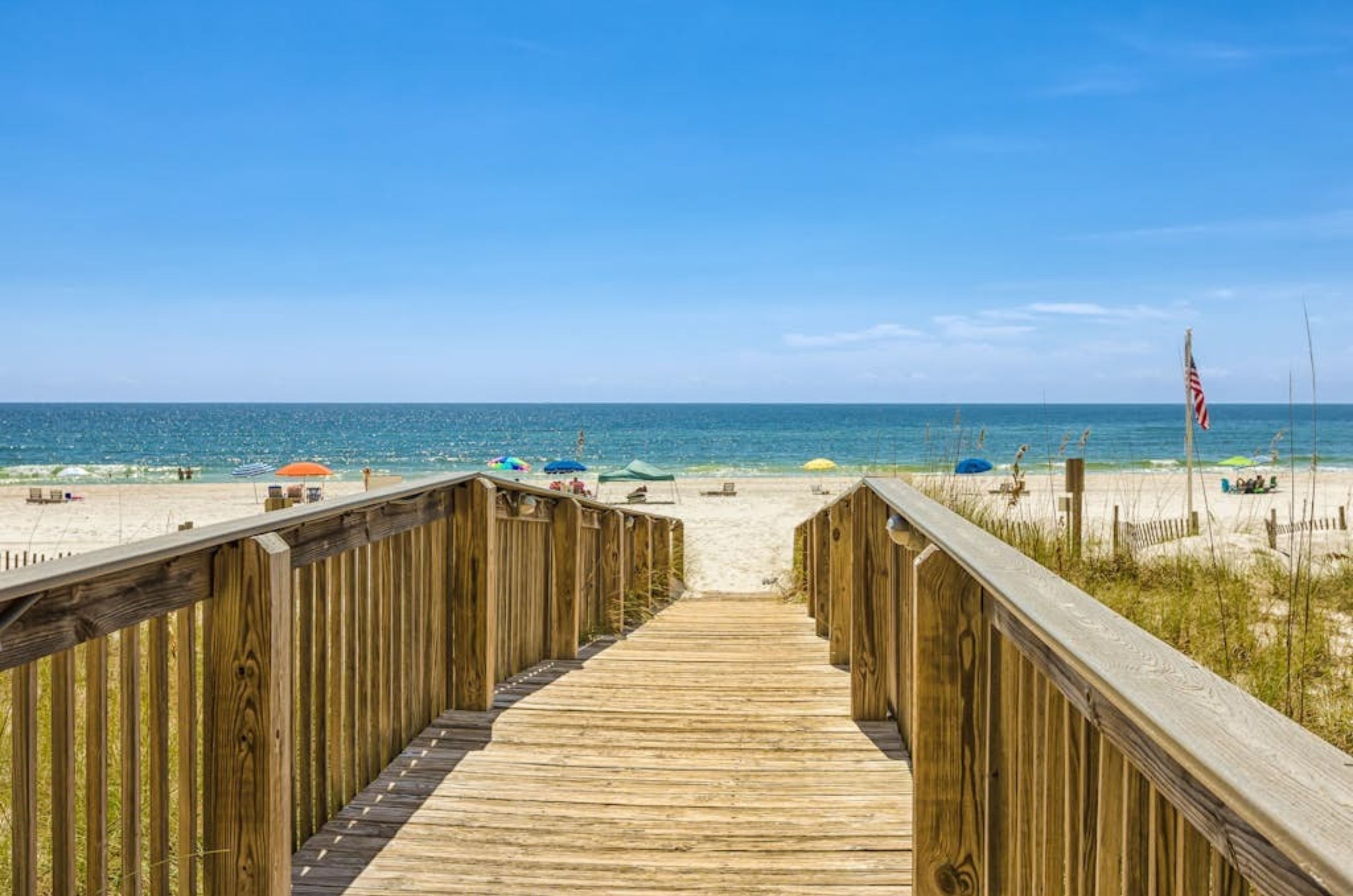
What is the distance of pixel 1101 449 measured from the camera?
60938 millimetres

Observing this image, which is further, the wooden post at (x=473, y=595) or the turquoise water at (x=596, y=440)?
the turquoise water at (x=596, y=440)

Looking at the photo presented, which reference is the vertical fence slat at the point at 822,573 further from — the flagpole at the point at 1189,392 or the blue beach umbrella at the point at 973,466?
the blue beach umbrella at the point at 973,466

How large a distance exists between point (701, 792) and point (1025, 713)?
1860 millimetres

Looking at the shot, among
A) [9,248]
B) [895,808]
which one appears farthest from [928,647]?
[9,248]

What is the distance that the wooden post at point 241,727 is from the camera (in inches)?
92.9

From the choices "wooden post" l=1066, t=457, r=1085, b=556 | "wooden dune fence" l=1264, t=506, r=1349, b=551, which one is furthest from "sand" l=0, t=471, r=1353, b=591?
"wooden post" l=1066, t=457, r=1085, b=556

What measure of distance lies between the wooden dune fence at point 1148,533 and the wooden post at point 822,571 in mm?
2302

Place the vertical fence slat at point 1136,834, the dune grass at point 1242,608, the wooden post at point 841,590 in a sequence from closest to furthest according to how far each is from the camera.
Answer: the vertical fence slat at point 1136,834 → the dune grass at point 1242,608 → the wooden post at point 841,590

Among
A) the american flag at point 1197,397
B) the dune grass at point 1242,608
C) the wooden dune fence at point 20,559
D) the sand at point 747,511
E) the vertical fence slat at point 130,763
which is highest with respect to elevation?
the american flag at point 1197,397

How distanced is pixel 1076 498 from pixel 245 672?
23.9 feet

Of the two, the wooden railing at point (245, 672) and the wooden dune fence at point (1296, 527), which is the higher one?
the wooden railing at point (245, 672)

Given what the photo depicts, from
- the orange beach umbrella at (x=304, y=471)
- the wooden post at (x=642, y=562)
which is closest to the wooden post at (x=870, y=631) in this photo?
the wooden post at (x=642, y=562)

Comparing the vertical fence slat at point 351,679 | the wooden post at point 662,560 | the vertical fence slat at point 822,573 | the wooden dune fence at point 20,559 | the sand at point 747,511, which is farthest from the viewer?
the sand at point 747,511

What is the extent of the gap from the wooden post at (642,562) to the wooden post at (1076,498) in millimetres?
3938
